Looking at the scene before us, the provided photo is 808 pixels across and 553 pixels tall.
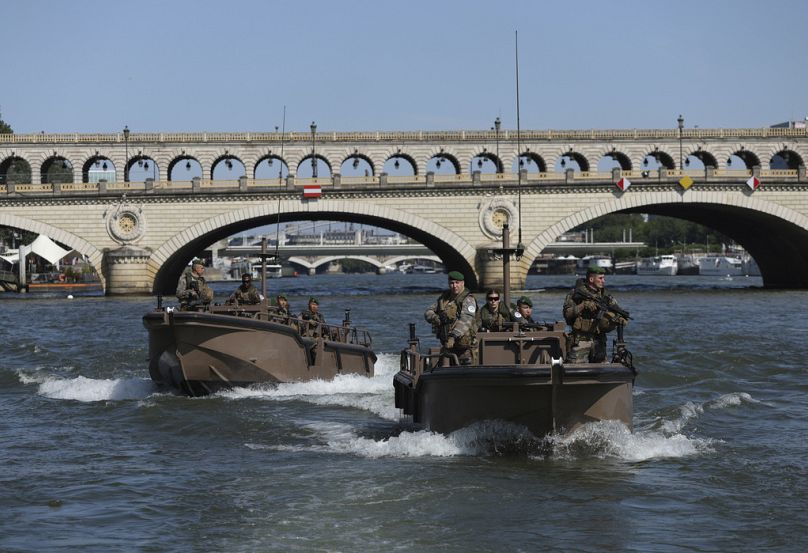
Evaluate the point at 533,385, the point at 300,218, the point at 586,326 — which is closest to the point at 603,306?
the point at 586,326

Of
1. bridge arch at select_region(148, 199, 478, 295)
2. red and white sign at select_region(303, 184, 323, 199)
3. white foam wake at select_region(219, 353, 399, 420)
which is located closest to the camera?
white foam wake at select_region(219, 353, 399, 420)

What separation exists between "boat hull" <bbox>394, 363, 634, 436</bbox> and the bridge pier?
196 feet

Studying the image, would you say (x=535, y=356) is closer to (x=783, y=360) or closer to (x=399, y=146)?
(x=783, y=360)

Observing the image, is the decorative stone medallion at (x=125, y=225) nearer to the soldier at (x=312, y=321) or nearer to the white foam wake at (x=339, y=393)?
the white foam wake at (x=339, y=393)

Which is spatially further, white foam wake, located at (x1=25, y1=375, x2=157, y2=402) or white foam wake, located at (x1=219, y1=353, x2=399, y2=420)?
white foam wake, located at (x1=25, y1=375, x2=157, y2=402)

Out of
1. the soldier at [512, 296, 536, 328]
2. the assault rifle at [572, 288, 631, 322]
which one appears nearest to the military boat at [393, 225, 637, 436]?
the assault rifle at [572, 288, 631, 322]

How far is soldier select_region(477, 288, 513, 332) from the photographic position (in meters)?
18.6

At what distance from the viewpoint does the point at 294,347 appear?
86.1 feet

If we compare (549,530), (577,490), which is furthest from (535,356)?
(549,530)

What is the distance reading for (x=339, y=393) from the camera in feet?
89.8

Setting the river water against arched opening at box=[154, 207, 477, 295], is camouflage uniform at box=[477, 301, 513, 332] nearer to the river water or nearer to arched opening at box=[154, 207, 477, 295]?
the river water

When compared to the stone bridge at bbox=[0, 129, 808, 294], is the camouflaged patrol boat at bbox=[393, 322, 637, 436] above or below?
below

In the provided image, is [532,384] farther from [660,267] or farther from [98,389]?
[660,267]

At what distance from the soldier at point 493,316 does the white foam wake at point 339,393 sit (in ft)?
18.3
